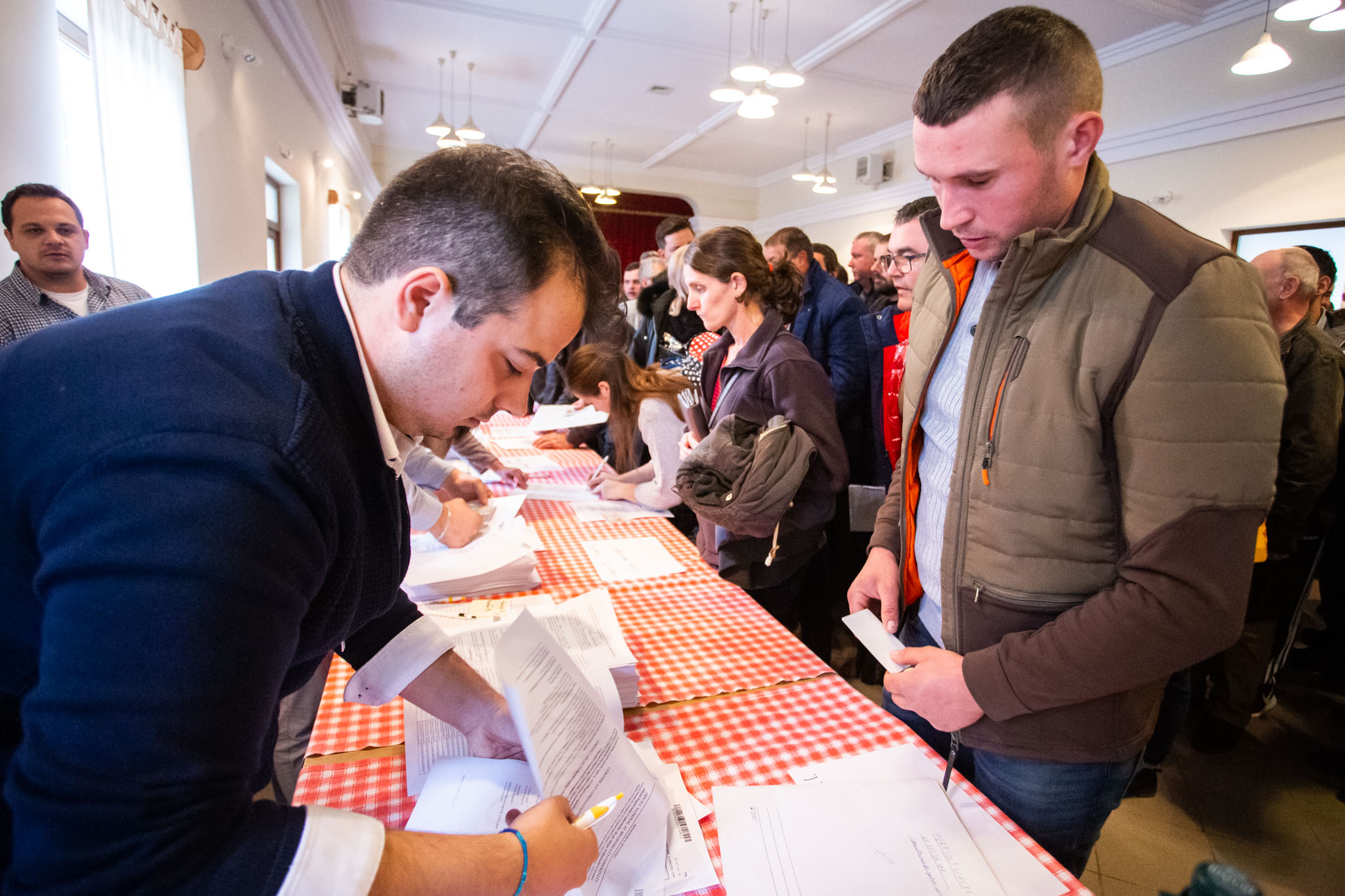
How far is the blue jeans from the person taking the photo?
0.98 metres

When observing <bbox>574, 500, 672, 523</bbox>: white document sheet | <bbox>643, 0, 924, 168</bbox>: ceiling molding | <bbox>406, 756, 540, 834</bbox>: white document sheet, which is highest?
<bbox>643, 0, 924, 168</bbox>: ceiling molding

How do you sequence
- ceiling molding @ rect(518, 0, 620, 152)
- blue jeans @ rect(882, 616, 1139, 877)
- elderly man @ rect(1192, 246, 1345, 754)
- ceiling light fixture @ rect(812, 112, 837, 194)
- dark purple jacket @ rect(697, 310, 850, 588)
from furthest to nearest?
ceiling light fixture @ rect(812, 112, 837, 194)
ceiling molding @ rect(518, 0, 620, 152)
elderly man @ rect(1192, 246, 1345, 754)
dark purple jacket @ rect(697, 310, 850, 588)
blue jeans @ rect(882, 616, 1139, 877)

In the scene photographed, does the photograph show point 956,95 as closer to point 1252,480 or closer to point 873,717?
point 1252,480

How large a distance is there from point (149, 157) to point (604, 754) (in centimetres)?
350

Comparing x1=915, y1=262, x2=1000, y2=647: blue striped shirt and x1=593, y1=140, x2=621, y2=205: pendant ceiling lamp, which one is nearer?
x1=915, y1=262, x2=1000, y2=647: blue striped shirt

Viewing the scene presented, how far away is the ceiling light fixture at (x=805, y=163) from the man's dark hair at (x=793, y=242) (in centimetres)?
483

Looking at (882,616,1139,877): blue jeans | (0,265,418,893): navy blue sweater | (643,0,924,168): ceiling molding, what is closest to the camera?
(0,265,418,893): navy blue sweater

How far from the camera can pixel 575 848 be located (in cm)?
68

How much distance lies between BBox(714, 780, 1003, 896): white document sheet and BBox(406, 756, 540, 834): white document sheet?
249mm

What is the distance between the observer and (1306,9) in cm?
318

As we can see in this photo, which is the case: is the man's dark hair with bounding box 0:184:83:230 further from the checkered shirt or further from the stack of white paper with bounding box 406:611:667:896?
the stack of white paper with bounding box 406:611:667:896

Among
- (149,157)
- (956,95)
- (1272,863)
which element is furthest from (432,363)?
(149,157)

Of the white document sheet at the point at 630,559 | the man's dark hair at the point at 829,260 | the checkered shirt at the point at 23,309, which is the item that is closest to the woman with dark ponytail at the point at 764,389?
the white document sheet at the point at 630,559

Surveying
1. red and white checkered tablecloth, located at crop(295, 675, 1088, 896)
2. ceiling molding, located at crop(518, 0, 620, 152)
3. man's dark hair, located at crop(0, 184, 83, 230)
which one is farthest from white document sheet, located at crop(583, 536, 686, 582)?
ceiling molding, located at crop(518, 0, 620, 152)
